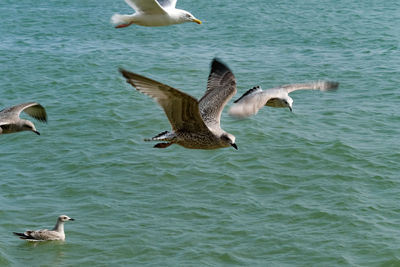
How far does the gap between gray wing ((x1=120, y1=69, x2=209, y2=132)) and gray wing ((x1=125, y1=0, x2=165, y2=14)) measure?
3.99 meters

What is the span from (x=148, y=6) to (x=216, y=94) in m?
2.48

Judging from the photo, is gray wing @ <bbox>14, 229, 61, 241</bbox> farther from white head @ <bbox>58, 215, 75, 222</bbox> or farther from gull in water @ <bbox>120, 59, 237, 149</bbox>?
gull in water @ <bbox>120, 59, 237, 149</bbox>

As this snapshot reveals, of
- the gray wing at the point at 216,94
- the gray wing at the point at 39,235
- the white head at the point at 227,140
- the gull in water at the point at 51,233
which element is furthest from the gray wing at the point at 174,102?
the gray wing at the point at 39,235

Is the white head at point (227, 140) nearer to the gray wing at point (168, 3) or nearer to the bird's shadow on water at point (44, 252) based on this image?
the gray wing at point (168, 3)

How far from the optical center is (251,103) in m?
11.4

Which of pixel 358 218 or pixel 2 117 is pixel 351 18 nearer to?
pixel 358 218

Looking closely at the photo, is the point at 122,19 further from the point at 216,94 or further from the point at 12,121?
the point at 216,94

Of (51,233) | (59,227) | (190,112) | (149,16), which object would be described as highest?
(149,16)

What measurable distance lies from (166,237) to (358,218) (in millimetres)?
5398

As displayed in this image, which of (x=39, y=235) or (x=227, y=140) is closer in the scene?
(x=227, y=140)

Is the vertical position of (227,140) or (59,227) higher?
(227,140)

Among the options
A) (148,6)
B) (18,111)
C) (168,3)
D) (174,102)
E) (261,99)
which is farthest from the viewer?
(168,3)

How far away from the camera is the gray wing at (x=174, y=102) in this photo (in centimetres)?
744

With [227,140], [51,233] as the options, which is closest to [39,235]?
[51,233]
